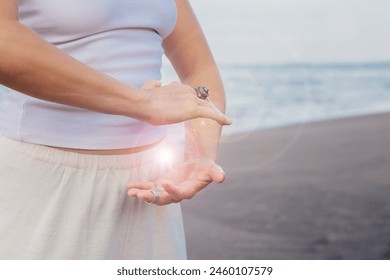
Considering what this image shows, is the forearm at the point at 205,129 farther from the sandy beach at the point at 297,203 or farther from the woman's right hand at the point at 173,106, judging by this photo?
the sandy beach at the point at 297,203

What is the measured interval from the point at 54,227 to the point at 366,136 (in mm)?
6595

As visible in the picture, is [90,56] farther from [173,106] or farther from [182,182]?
[182,182]

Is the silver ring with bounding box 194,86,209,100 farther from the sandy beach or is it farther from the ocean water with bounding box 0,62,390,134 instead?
the ocean water with bounding box 0,62,390,134

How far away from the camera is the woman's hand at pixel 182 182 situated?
118 cm

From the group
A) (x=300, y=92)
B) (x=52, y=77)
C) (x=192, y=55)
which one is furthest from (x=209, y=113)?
(x=300, y=92)

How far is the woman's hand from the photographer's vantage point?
1183 millimetres

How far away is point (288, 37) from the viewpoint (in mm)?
15812

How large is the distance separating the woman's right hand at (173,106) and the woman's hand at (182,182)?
15 cm

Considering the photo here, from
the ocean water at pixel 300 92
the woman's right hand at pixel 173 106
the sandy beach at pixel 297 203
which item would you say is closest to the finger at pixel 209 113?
the woman's right hand at pixel 173 106

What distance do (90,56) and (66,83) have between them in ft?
0.57

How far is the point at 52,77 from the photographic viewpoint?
99 centimetres

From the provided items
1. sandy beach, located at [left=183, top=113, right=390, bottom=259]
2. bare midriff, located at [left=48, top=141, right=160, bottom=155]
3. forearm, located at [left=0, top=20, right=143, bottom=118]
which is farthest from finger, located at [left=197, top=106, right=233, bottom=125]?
sandy beach, located at [left=183, top=113, right=390, bottom=259]
